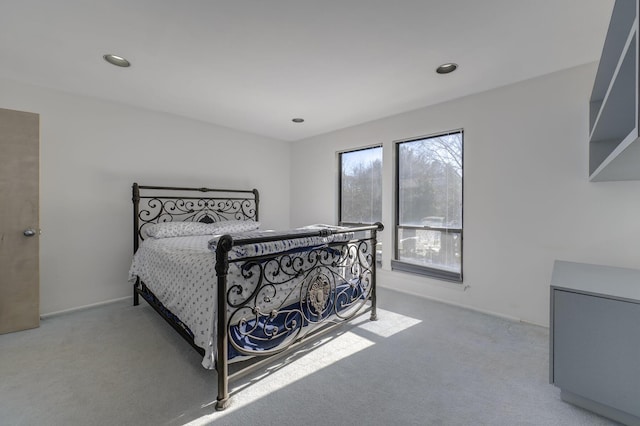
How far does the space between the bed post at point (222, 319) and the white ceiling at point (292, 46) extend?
4.79ft

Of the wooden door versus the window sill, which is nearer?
the wooden door

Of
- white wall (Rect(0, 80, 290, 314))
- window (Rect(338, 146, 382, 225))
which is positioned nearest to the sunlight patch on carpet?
window (Rect(338, 146, 382, 225))

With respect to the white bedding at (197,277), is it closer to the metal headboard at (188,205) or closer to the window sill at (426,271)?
the metal headboard at (188,205)

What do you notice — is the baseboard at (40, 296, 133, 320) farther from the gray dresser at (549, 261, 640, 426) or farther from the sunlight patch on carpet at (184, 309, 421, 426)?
the gray dresser at (549, 261, 640, 426)

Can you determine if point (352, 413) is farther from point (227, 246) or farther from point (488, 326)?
point (488, 326)

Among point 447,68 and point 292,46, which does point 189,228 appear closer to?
point 292,46

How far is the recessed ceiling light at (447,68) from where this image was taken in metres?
2.32

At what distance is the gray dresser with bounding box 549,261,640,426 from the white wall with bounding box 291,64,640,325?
2.75 ft

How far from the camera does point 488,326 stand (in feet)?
8.37

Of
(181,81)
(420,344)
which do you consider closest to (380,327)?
(420,344)

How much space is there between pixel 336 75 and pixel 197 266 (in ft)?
6.62

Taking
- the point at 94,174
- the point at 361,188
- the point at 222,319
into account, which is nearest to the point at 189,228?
the point at 94,174

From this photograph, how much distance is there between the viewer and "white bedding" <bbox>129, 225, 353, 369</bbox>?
1.62m

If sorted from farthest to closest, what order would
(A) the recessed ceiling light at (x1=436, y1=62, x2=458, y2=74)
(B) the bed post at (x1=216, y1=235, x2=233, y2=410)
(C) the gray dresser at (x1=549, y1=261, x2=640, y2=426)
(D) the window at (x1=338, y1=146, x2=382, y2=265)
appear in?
(D) the window at (x1=338, y1=146, x2=382, y2=265)
(A) the recessed ceiling light at (x1=436, y1=62, x2=458, y2=74)
(B) the bed post at (x1=216, y1=235, x2=233, y2=410)
(C) the gray dresser at (x1=549, y1=261, x2=640, y2=426)
